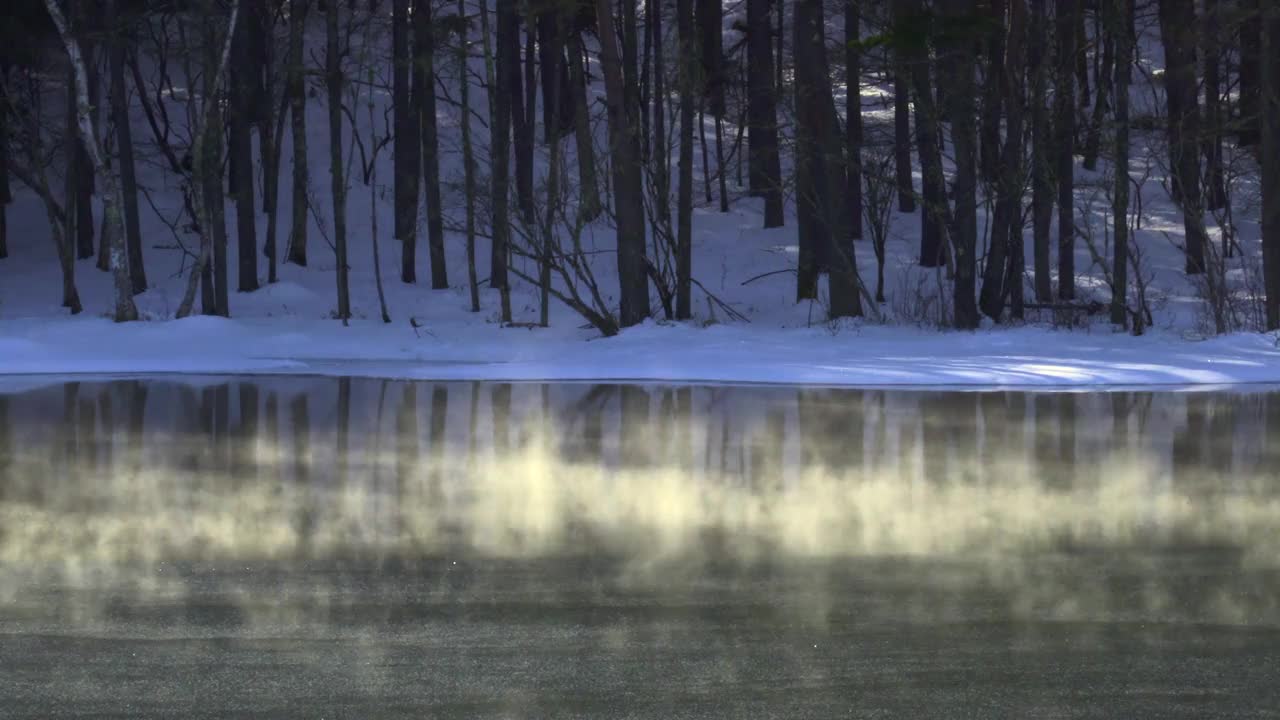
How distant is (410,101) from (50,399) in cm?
2947

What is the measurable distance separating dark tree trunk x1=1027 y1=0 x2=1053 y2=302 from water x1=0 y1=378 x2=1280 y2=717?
44.8 ft

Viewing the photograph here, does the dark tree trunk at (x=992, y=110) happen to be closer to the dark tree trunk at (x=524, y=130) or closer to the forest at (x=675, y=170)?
the forest at (x=675, y=170)

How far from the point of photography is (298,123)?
3809cm

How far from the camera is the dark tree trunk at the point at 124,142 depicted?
30891mm

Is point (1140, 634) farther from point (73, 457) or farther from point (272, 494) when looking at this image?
point (73, 457)

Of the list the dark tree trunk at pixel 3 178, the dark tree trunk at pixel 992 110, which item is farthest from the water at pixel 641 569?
the dark tree trunk at pixel 3 178

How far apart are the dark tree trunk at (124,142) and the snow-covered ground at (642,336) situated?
1.07 metres

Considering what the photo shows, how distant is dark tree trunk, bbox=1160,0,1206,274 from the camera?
26.3 meters

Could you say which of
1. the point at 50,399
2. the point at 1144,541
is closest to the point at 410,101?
the point at 50,399

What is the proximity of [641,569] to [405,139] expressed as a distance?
35.4 metres

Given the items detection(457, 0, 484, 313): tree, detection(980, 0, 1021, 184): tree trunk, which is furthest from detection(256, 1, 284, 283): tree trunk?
detection(980, 0, 1021, 184): tree trunk

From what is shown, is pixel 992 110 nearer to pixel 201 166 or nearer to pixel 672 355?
pixel 672 355

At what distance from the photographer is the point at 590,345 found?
24.4m

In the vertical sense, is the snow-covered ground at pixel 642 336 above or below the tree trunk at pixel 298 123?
below
